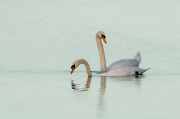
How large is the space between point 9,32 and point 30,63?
1157 cm

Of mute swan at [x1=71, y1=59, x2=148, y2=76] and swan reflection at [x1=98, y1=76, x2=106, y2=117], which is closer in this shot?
swan reflection at [x1=98, y1=76, x2=106, y2=117]

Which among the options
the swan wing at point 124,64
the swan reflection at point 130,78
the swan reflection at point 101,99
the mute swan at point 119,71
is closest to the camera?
the swan reflection at point 101,99

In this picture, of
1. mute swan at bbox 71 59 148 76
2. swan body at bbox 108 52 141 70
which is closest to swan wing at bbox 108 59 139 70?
swan body at bbox 108 52 141 70

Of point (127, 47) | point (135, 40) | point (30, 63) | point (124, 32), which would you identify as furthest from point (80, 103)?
point (124, 32)

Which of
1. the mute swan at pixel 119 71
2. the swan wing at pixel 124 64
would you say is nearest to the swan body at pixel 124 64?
the swan wing at pixel 124 64

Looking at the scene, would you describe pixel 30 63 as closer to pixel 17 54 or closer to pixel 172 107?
pixel 17 54

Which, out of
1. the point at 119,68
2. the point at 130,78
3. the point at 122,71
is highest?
the point at 119,68

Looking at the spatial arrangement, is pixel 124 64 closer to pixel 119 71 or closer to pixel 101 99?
pixel 119 71

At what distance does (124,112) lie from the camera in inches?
388

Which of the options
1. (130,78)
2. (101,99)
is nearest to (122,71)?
(130,78)

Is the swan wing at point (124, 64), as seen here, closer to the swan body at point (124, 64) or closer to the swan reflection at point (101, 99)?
the swan body at point (124, 64)

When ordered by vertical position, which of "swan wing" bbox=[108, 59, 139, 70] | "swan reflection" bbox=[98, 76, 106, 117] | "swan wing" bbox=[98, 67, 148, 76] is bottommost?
"swan reflection" bbox=[98, 76, 106, 117]

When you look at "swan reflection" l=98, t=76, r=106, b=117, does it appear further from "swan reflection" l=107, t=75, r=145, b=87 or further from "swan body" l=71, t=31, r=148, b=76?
"swan body" l=71, t=31, r=148, b=76

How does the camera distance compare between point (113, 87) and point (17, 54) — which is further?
point (17, 54)
